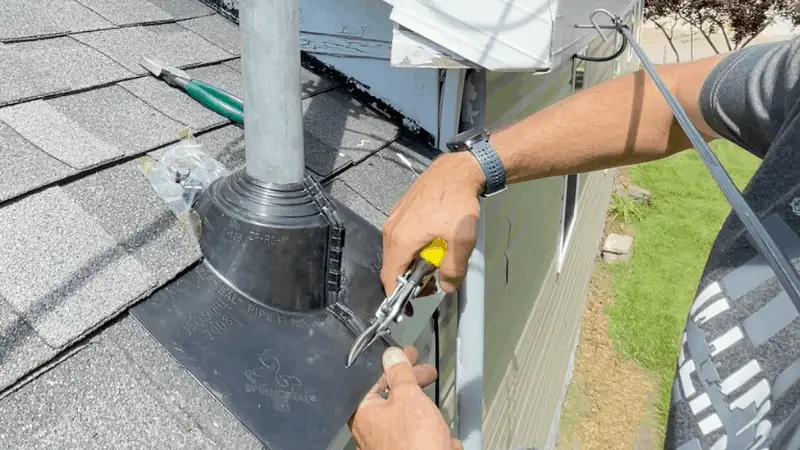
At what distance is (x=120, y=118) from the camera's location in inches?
70.8

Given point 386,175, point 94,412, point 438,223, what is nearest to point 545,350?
point 386,175

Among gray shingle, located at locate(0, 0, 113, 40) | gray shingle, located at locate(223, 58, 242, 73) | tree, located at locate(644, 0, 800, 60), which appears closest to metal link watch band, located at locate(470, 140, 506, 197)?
gray shingle, located at locate(223, 58, 242, 73)

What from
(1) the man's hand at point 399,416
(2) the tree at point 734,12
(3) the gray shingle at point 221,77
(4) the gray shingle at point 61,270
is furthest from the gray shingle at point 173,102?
(2) the tree at point 734,12

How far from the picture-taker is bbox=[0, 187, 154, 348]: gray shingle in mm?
1201

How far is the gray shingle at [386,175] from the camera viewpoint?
2049 mm

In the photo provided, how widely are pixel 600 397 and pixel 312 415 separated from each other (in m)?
6.84

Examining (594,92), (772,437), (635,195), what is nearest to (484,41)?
(594,92)

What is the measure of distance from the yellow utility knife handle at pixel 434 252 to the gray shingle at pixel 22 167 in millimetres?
862

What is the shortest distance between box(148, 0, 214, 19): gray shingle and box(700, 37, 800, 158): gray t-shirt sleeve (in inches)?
77.1

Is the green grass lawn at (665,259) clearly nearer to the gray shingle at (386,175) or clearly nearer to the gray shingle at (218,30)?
the gray shingle at (386,175)

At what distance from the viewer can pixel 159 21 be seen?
2422 millimetres

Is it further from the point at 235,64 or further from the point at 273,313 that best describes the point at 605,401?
the point at 273,313

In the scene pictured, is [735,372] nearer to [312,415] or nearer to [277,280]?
[312,415]

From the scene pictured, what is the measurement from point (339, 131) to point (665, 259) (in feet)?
29.3
